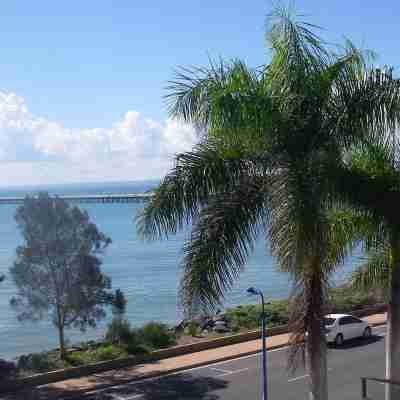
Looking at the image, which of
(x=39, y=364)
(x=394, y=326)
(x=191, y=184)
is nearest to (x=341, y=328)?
(x=39, y=364)

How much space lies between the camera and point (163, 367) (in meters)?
24.1

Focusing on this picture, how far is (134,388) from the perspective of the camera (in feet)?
70.4

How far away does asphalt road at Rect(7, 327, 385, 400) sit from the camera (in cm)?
2027

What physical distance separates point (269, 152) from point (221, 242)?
139 cm

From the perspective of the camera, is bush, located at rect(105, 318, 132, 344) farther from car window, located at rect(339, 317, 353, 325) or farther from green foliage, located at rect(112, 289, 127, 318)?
car window, located at rect(339, 317, 353, 325)

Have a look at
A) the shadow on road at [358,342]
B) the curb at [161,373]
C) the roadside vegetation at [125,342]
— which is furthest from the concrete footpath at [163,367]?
→ the shadow on road at [358,342]

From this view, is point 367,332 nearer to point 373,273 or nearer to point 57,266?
point 57,266

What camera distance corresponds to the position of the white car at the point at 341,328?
2734cm

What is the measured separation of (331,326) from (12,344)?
21.4 metres

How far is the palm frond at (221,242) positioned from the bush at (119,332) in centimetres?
1862

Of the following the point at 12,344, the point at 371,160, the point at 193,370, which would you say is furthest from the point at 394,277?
the point at 12,344

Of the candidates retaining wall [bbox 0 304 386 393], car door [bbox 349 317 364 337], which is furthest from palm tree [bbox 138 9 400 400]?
car door [bbox 349 317 364 337]

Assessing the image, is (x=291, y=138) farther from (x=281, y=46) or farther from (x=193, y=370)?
(x=193, y=370)

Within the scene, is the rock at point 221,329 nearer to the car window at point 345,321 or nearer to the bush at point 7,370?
the car window at point 345,321
